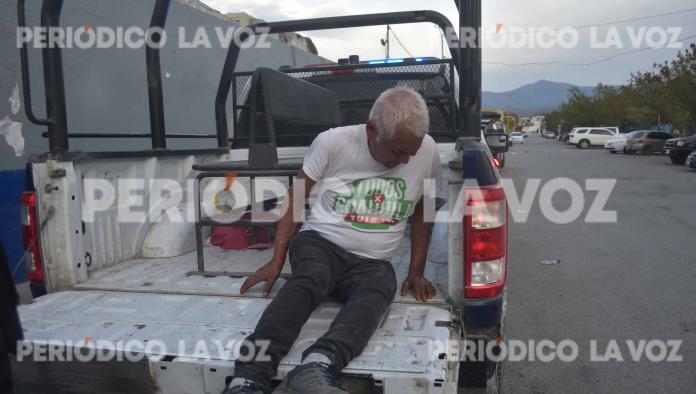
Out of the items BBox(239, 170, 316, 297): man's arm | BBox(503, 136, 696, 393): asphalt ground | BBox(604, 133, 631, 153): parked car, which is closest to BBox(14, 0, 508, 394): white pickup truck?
BBox(239, 170, 316, 297): man's arm

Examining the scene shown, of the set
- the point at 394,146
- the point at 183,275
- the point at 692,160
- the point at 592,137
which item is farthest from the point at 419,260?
the point at 592,137

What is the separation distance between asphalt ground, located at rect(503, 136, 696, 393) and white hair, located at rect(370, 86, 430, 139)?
1.86m

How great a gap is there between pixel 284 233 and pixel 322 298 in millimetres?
426

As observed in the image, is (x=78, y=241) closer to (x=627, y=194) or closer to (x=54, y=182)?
(x=54, y=182)

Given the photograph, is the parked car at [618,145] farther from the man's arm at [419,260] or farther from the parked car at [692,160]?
the man's arm at [419,260]

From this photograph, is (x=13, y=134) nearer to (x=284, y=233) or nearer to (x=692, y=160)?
(x=284, y=233)

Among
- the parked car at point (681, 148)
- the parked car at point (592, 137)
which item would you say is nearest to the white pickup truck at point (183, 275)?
the parked car at point (681, 148)

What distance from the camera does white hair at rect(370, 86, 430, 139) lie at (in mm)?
2412

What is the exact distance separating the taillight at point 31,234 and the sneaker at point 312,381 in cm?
162

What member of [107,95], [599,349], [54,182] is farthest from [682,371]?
[107,95]

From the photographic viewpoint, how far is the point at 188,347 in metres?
2.02

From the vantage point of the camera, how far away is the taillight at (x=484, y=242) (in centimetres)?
226

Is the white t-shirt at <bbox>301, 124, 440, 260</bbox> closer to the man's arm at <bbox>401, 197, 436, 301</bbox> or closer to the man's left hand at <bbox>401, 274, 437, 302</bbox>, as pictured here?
the man's arm at <bbox>401, 197, 436, 301</bbox>

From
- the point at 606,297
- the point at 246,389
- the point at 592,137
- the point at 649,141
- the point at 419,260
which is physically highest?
the point at 592,137
